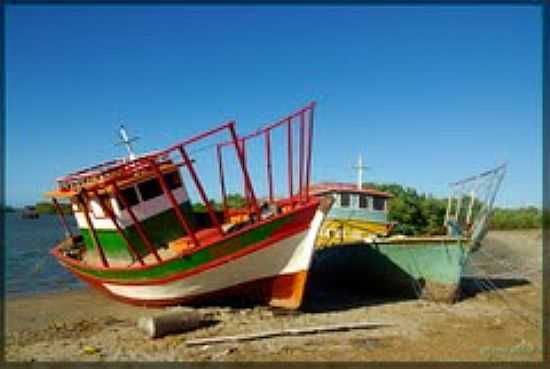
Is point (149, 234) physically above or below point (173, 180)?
below

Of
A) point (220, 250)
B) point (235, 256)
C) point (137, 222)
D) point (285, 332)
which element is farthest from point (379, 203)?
point (137, 222)

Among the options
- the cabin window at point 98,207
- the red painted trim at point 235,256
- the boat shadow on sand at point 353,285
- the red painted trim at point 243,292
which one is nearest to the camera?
the red painted trim at point 235,256

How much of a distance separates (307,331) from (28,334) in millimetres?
6788

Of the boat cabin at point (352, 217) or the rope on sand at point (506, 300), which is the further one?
the boat cabin at point (352, 217)

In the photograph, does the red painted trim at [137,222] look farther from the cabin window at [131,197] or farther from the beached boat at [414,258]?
the beached boat at [414,258]

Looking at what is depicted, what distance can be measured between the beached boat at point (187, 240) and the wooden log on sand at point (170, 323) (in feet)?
5.05

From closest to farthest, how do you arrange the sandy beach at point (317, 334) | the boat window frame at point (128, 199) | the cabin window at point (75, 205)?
1. the sandy beach at point (317, 334)
2. the boat window frame at point (128, 199)
3. the cabin window at point (75, 205)

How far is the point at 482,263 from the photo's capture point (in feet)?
86.4

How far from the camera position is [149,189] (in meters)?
15.6

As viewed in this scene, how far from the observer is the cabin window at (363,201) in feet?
63.2

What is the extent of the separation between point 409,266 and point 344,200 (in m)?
4.48

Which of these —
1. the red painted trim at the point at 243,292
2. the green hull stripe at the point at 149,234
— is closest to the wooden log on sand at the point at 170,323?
the red painted trim at the point at 243,292

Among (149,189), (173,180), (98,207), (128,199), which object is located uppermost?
(173,180)

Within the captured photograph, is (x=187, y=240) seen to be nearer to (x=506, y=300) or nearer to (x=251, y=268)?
(x=251, y=268)
